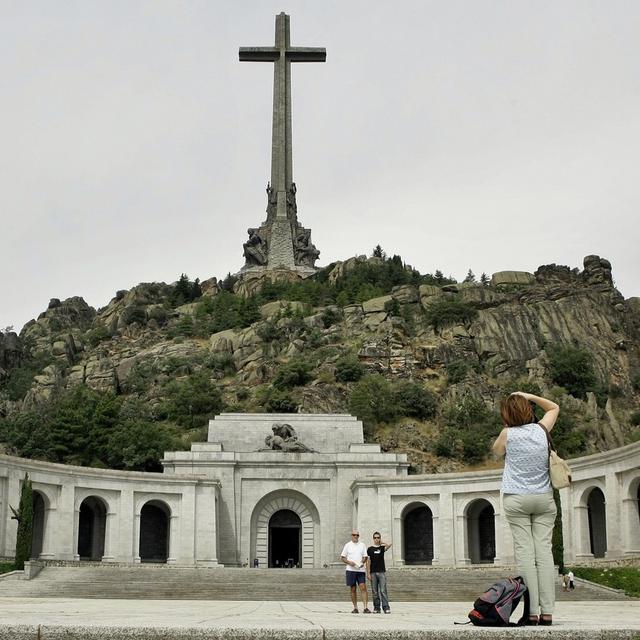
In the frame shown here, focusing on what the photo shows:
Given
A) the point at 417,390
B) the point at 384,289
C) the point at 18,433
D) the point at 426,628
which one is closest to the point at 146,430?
the point at 18,433

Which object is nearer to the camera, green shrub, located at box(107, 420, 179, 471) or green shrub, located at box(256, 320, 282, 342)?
green shrub, located at box(107, 420, 179, 471)

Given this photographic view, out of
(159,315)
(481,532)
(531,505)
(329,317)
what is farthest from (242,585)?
(159,315)

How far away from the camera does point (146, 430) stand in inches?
2397

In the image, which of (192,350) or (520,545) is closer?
(520,545)

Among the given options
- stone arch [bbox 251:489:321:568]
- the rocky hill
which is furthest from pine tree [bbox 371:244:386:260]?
stone arch [bbox 251:489:321:568]

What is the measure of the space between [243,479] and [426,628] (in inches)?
1712

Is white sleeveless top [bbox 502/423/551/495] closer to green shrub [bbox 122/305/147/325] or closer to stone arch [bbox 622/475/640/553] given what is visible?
stone arch [bbox 622/475/640/553]

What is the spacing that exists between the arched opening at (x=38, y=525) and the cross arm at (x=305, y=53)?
192ft

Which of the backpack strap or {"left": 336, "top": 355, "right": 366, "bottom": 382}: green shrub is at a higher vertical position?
{"left": 336, "top": 355, "right": 366, "bottom": 382}: green shrub

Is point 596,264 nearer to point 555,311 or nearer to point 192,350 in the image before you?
point 555,311

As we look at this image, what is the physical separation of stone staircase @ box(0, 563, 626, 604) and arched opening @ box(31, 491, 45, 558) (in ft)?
21.0

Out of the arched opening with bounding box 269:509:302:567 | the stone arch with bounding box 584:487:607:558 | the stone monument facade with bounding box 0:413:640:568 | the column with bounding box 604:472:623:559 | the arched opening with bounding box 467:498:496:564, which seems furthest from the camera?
the arched opening with bounding box 269:509:302:567

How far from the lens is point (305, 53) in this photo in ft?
309

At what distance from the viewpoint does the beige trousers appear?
31.8 feet
